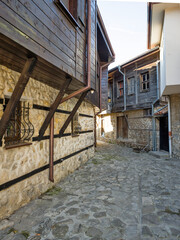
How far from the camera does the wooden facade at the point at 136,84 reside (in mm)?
10141

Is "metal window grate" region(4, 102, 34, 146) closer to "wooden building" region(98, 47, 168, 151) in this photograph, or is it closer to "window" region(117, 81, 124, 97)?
"wooden building" region(98, 47, 168, 151)

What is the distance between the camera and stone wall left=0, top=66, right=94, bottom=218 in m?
2.75

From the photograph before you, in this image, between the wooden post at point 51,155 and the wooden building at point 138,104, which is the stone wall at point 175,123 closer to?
the wooden building at point 138,104

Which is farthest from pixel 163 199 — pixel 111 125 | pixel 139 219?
pixel 111 125

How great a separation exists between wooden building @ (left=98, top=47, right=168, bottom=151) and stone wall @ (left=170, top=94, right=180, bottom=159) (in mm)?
1103

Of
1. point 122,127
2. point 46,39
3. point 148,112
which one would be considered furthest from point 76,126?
point 122,127

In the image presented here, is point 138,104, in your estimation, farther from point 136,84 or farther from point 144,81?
point 144,81

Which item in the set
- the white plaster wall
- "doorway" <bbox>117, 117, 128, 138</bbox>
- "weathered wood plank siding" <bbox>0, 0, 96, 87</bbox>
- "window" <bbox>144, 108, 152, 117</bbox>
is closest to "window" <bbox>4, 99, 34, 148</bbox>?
"weathered wood plank siding" <bbox>0, 0, 96, 87</bbox>

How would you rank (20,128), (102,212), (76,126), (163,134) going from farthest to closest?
(163,134) < (76,126) < (20,128) < (102,212)

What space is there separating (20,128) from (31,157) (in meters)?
0.76

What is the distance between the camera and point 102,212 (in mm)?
2984

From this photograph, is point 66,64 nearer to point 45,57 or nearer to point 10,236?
point 45,57

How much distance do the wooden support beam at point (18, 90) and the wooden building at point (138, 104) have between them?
27.7 feet

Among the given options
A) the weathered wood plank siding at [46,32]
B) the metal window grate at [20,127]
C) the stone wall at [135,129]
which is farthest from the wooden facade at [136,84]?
the metal window grate at [20,127]
